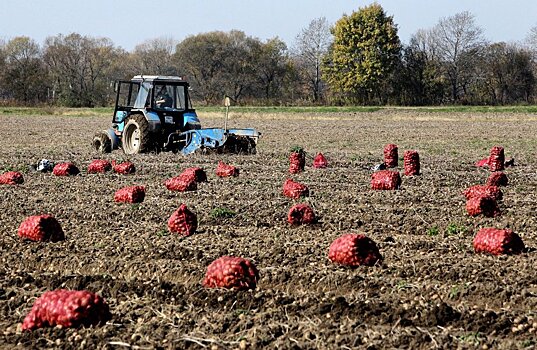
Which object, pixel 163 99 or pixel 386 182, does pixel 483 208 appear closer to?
pixel 386 182

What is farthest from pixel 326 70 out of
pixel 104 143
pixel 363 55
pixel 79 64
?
pixel 104 143

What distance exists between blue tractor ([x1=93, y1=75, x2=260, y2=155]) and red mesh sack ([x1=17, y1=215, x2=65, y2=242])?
1115cm

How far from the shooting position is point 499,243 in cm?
829

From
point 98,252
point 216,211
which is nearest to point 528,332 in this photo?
point 98,252

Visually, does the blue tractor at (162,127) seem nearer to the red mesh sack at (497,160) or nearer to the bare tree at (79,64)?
the red mesh sack at (497,160)

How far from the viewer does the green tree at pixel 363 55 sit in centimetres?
7644

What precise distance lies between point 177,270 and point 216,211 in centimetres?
339

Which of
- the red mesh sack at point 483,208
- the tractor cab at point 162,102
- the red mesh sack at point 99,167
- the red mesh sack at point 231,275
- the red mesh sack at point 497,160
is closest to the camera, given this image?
the red mesh sack at point 231,275

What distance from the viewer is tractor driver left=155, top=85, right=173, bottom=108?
2152 cm

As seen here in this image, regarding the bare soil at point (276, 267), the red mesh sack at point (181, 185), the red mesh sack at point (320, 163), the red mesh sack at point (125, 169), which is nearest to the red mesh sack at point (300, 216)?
the bare soil at point (276, 267)

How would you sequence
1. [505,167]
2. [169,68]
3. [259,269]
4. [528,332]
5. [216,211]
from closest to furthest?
[528,332]
[259,269]
[216,211]
[505,167]
[169,68]

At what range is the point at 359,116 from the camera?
174 ft

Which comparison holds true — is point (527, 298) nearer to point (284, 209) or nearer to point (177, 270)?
point (177, 270)

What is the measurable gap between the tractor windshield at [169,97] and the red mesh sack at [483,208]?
1198cm
